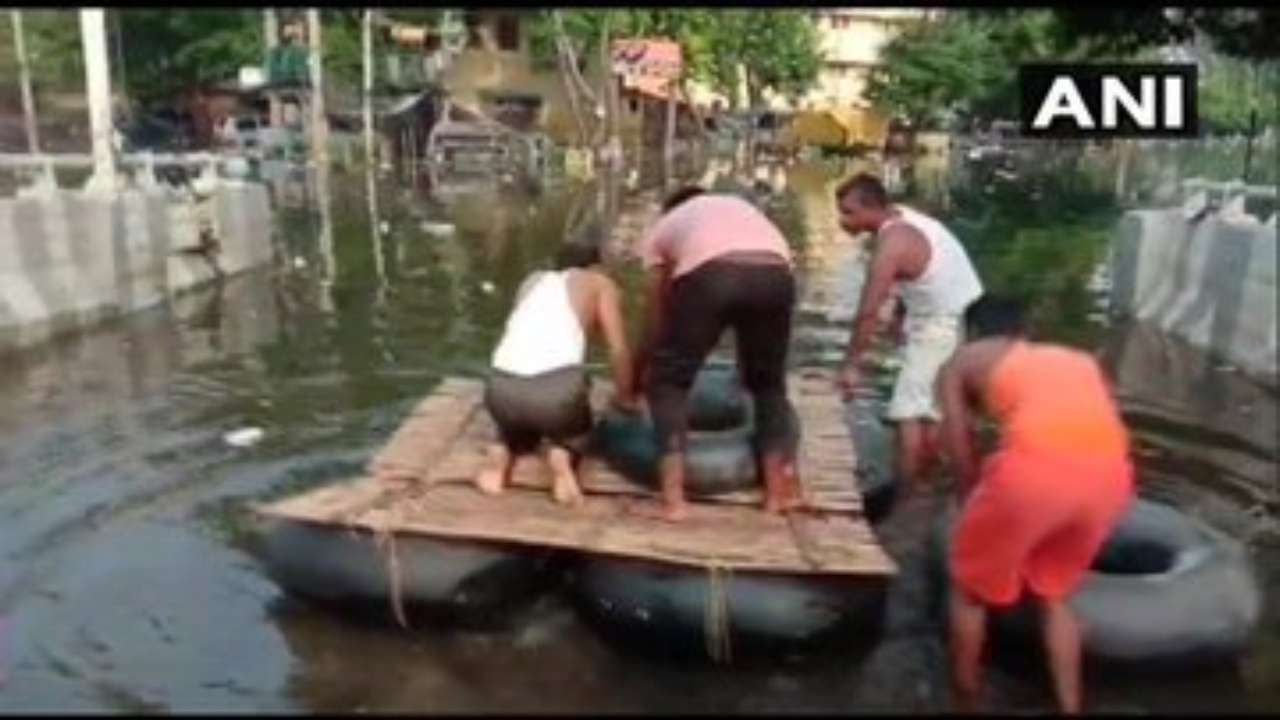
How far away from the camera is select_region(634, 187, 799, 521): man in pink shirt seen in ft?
24.6

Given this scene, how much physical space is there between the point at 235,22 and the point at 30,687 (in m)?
51.1

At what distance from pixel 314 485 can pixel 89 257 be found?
336 inches

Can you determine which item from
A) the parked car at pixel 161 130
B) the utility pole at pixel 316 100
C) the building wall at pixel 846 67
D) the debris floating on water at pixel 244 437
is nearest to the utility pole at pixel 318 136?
the utility pole at pixel 316 100

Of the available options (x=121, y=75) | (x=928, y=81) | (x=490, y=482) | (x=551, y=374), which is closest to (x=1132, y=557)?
(x=551, y=374)

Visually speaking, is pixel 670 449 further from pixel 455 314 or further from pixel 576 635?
pixel 455 314

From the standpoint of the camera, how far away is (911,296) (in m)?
9.22

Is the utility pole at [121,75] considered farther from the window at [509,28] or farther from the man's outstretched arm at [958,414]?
the man's outstretched arm at [958,414]

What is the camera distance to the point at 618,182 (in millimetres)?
47719

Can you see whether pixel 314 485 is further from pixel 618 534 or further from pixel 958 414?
pixel 958 414

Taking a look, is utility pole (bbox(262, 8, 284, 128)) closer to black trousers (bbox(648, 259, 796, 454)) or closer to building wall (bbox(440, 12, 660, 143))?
building wall (bbox(440, 12, 660, 143))

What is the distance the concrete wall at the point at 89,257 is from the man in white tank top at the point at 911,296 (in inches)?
375

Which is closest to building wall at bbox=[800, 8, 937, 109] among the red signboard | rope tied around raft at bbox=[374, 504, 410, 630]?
the red signboard

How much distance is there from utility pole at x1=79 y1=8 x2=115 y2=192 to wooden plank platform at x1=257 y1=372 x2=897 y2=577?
11154 mm

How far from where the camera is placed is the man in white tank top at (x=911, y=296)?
346 inches
